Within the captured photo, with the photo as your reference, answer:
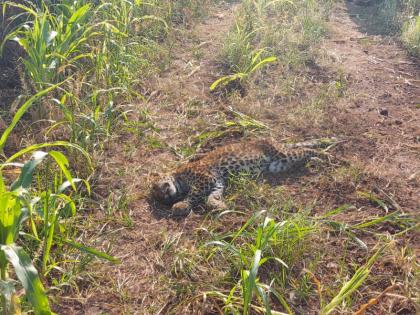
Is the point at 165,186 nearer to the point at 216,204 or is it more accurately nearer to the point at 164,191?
the point at 164,191

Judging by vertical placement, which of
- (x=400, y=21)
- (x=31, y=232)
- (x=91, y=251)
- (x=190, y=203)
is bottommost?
(x=190, y=203)

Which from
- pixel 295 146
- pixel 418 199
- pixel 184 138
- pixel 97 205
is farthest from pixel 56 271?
pixel 418 199

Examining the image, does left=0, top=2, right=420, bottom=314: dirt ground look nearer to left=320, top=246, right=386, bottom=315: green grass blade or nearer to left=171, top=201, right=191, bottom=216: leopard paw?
left=171, top=201, right=191, bottom=216: leopard paw

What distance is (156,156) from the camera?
554 cm

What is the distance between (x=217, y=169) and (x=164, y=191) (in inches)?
25.9

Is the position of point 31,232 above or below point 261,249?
below

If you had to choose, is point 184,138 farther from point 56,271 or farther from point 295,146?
point 56,271

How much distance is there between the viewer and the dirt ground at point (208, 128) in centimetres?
389

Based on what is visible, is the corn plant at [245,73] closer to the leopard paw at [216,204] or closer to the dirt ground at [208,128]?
the dirt ground at [208,128]

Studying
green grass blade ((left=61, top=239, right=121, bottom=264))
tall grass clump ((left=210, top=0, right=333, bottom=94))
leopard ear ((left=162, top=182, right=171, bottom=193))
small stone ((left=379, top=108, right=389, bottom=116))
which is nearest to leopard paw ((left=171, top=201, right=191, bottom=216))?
leopard ear ((left=162, top=182, right=171, bottom=193))

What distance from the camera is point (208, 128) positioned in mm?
6039

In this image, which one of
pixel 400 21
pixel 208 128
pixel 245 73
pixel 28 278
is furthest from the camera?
pixel 400 21

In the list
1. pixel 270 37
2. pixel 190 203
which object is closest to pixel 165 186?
pixel 190 203

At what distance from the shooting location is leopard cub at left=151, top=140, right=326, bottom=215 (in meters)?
4.88
